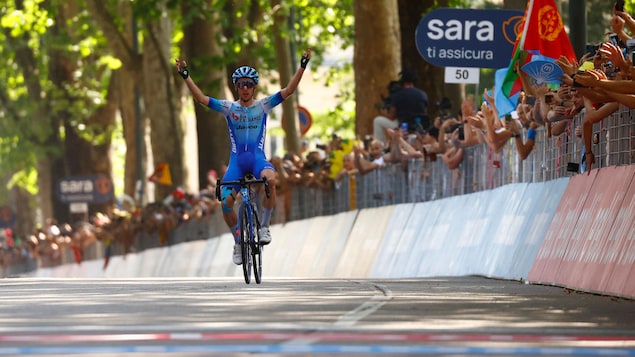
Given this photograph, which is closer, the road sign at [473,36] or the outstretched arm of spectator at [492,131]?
the outstretched arm of spectator at [492,131]

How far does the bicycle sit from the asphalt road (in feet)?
5.09

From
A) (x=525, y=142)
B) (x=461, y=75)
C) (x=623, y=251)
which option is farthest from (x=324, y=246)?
(x=623, y=251)

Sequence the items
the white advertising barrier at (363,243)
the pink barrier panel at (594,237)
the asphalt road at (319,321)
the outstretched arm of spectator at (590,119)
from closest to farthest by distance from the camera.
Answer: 1. the asphalt road at (319,321)
2. the pink barrier panel at (594,237)
3. the outstretched arm of spectator at (590,119)
4. the white advertising barrier at (363,243)

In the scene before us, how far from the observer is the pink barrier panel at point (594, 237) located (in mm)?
15469

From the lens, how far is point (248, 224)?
1989 centimetres

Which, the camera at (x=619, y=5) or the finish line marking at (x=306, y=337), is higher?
the camera at (x=619, y=5)

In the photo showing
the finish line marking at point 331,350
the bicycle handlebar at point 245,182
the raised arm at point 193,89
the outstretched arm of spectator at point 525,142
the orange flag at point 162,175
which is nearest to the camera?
the finish line marking at point 331,350

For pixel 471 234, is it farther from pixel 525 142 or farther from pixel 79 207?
pixel 79 207

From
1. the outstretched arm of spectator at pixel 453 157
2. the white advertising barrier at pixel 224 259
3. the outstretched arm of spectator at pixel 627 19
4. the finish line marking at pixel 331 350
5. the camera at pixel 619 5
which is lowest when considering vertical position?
the white advertising barrier at pixel 224 259

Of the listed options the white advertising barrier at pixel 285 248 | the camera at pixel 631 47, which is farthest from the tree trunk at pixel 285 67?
the camera at pixel 631 47

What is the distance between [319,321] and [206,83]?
116 feet

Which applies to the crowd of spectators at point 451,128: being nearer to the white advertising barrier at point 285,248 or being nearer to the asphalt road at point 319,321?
the white advertising barrier at point 285,248

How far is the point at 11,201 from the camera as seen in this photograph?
102625 millimetres

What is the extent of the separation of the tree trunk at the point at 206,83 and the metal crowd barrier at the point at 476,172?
40.6 feet
